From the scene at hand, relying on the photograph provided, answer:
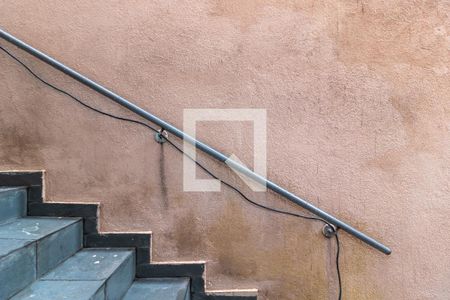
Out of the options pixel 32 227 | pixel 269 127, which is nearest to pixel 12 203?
pixel 32 227

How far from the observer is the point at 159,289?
5.22 feet

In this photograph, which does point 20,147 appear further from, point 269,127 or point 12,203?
point 269,127

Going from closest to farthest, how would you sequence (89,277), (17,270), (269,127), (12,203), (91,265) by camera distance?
(17,270) < (89,277) < (91,265) < (12,203) < (269,127)

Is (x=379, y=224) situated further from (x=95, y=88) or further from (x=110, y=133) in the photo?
(x=95, y=88)

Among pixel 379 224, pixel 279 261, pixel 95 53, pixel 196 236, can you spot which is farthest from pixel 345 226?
pixel 95 53

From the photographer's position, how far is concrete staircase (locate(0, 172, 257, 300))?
1.25 m

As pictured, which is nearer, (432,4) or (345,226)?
(345,226)

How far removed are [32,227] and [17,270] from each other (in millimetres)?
339

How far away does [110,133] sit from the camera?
1765mm

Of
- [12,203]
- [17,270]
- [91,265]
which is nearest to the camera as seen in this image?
[17,270]

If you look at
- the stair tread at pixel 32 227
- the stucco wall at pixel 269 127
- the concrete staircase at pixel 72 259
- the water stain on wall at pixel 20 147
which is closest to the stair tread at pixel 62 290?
the concrete staircase at pixel 72 259

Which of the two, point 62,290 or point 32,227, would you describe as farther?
point 32,227

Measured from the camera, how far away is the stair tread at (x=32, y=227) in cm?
139

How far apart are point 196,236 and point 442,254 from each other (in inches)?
56.3
